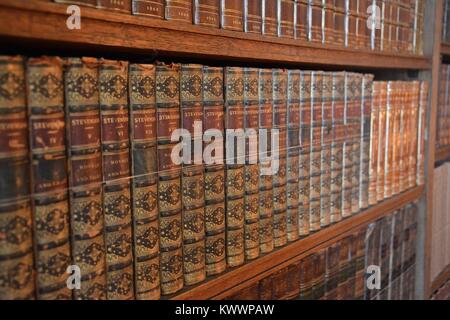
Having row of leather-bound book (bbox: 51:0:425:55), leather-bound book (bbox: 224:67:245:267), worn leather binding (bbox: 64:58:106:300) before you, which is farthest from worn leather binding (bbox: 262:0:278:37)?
worn leather binding (bbox: 64:58:106:300)

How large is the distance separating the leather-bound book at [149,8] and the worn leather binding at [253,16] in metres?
0.17

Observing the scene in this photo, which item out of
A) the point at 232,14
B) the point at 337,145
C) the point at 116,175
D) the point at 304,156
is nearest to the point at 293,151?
the point at 304,156

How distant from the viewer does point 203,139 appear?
2.23 feet

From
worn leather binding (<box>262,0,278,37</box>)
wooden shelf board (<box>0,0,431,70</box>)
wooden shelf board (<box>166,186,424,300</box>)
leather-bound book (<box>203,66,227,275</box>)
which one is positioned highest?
worn leather binding (<box>262,0,278,37</box>)

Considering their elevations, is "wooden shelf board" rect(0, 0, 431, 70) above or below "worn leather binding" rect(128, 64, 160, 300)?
above

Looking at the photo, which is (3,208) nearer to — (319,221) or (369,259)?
(319,221)

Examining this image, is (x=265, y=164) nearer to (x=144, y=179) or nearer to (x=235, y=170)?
(x=235, y=170)

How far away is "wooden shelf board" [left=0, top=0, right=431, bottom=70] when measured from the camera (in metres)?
0.47

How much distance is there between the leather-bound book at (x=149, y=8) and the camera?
575 millimetres

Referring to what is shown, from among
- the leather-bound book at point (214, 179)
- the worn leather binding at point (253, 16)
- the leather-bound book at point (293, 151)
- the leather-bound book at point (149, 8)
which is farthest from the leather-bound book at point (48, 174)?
the leather-bound book at point (293, 151)

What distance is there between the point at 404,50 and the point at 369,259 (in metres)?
0.54

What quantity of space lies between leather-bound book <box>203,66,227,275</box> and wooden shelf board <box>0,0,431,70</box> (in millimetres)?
46

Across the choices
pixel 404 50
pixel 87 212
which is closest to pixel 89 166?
pixel 87 212

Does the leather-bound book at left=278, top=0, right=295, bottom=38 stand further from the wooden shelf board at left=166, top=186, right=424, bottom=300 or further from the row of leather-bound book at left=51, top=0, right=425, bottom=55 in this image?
the wooden shelf board at left=166, top=186, right=424, bottom=300
